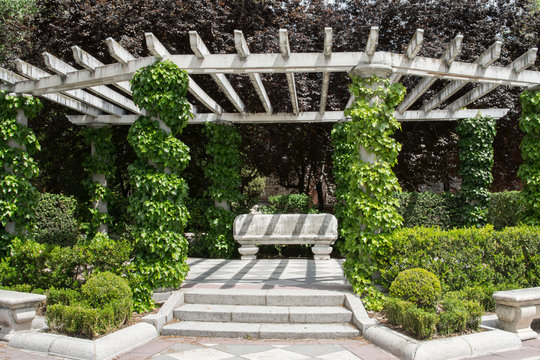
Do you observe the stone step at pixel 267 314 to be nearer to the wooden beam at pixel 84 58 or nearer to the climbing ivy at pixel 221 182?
the wooden beam at pixel 84 58

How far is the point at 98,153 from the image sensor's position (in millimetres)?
10070

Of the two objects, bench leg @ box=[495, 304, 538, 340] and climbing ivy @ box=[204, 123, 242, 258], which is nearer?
bench leg @ box=[495, 304, 538, 340]

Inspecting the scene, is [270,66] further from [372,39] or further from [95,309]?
[95,309]

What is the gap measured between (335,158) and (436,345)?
669 cm

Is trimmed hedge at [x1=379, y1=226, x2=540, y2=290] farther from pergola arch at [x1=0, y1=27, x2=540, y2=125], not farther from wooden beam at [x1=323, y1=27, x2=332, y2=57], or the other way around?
wooden beam at [x1=323, y1=27, x2=332, y2=57]

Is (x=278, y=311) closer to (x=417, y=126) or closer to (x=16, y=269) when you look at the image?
(x=16, y=269)

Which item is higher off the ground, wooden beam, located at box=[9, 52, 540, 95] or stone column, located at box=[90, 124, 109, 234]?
wooden beam, located at box=[9, 52, 540, 95]

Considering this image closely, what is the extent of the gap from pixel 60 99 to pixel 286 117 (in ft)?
16.3

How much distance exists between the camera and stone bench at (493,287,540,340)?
4.61 metres

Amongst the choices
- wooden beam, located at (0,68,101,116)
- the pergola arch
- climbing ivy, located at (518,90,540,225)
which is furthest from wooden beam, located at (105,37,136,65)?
climbing ivy, located at (518,90,540,225)

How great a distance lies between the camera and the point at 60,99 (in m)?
8.35

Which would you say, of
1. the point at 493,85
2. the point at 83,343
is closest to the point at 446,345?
the point at 83,343

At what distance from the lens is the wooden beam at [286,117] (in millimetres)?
9773

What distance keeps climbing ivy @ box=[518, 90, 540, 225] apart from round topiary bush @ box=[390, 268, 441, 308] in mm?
3614
